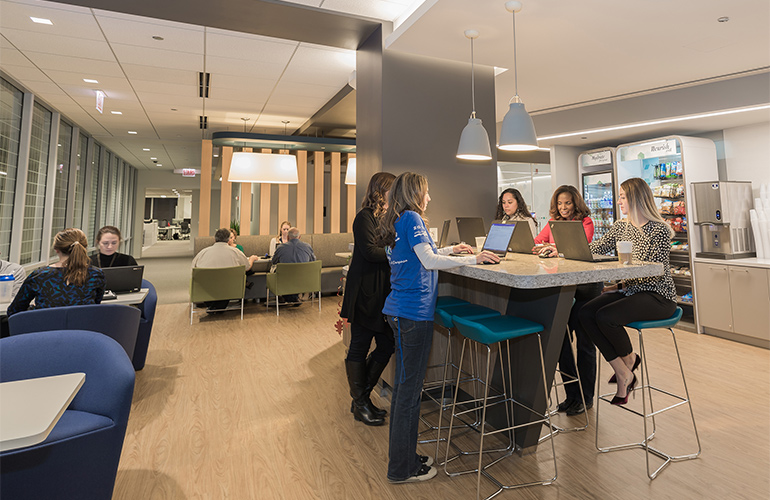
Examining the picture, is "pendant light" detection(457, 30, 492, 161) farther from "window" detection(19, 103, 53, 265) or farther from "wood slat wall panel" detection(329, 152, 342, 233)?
"window" detection(19, 103, 53, 265)

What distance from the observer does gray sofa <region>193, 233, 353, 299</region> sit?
21.9 ft

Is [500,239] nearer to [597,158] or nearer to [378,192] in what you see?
[378,192]

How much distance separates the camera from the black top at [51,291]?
2500mm

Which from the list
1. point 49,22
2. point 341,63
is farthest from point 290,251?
point 49,22

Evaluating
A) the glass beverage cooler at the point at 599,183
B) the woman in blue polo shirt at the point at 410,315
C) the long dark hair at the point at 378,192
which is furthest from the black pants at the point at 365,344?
the glass beverage cooler at the point at 599,183

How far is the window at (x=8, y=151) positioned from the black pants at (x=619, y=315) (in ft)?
23.1

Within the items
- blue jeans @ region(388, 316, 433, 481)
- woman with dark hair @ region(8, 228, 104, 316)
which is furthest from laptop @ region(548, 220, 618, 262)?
woman with dark hair @ region(8, 228, 104, 316)

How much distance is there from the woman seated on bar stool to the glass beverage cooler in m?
4.15

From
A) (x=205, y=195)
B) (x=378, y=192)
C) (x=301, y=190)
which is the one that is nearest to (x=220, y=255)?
(x=205, y=195)

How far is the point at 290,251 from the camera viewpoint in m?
6.05

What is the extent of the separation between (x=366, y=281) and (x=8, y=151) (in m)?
→ 5.90

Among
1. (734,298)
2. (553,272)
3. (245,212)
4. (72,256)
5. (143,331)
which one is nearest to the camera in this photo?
(553,272)

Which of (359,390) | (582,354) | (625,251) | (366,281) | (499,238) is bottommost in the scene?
(359,390)

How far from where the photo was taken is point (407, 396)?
2061 mm
